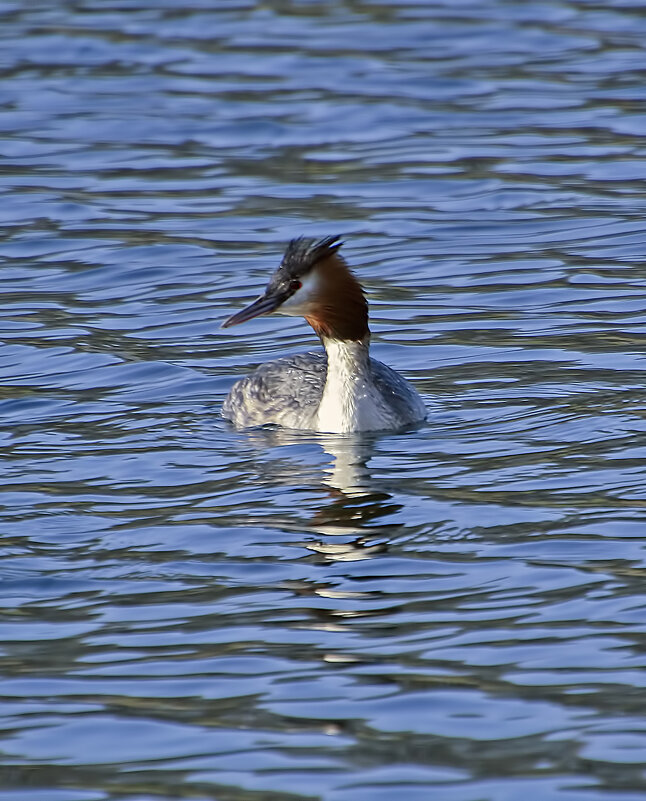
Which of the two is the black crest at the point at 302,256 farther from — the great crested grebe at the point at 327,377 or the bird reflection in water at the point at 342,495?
the bird reflection in water at the point at 342,495

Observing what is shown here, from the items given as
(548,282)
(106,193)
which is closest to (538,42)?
(106,193)

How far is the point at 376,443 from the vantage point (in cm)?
998

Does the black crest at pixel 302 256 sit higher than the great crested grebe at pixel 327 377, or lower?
higher

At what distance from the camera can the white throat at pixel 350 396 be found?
400 inches

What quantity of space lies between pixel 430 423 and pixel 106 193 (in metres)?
7.02

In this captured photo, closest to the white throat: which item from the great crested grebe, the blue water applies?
the great crested grebe

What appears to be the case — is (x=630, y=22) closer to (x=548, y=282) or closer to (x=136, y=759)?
(x=548, y=282)

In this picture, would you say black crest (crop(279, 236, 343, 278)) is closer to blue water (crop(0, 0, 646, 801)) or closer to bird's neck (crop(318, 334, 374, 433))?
bird's neck (crop(318, 334, 374, 433))

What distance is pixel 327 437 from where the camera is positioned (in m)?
10.2

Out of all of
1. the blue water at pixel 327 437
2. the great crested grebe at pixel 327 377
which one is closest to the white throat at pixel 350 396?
the great crested grebe at pixel 327 377

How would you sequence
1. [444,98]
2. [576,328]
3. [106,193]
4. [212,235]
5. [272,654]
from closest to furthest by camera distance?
[272,654]
[576,328]
[212,235]
[106,193]
[444,98]

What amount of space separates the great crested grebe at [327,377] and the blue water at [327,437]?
0.18 m

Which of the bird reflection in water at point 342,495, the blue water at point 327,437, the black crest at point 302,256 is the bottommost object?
the bird reflection in water at point 342,495

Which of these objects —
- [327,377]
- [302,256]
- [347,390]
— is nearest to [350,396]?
[347,390]
